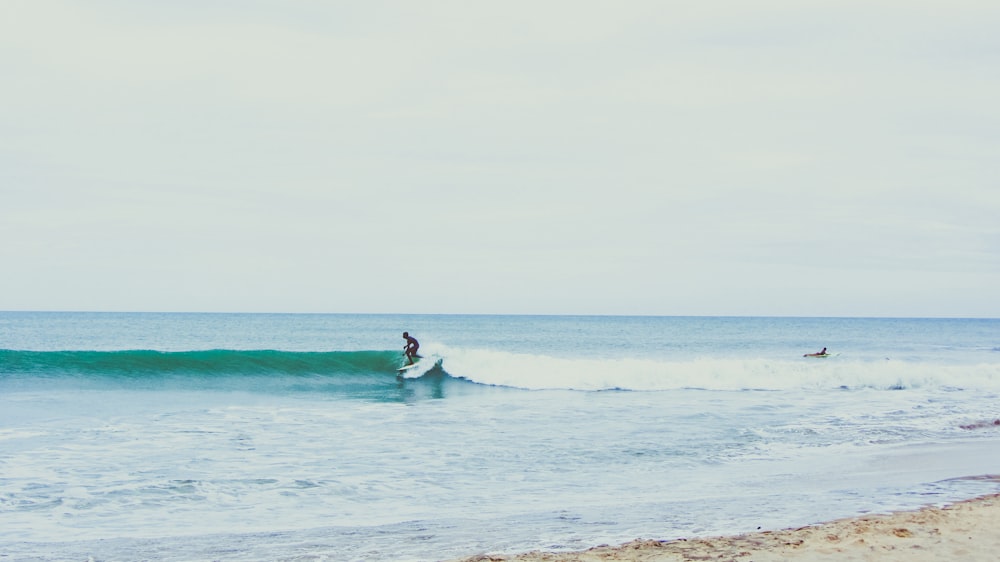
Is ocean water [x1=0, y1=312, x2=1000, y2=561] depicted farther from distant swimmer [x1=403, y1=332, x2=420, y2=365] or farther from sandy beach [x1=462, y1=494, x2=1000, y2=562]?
distant swimmer [x1=403, y1=332, x2=420, y2=365]

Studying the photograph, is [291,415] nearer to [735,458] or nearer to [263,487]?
[263,487]

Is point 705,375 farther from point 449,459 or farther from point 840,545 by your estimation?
point 840,545

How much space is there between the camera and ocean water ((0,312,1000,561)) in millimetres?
6582

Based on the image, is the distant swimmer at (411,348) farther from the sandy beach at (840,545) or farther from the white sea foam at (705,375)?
the sandy beach at (840,545)

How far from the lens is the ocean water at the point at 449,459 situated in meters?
6.58

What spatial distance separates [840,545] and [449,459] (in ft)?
17.0

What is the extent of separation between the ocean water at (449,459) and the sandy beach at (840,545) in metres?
0.39

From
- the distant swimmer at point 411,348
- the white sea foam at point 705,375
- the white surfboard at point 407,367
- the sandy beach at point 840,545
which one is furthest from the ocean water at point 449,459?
the white surfboard at point 407,367

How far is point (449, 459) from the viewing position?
9.92m

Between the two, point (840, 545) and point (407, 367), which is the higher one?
point (840, 545)

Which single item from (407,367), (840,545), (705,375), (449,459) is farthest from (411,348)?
(840,545)

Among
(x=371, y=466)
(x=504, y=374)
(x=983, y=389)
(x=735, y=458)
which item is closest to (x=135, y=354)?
(x=504, y=374)

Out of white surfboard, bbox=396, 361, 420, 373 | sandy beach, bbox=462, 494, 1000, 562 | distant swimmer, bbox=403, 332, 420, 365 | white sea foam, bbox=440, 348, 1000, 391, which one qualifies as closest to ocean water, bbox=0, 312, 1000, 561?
white sea foam, bbox=440, 348, 1000, 391

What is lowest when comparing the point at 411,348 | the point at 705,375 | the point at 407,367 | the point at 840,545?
the point at 407,367
